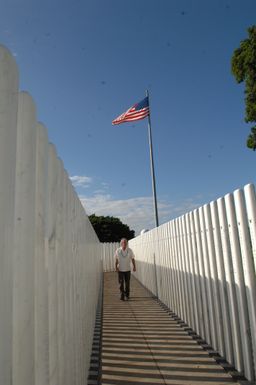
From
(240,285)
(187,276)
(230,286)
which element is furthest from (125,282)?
(240,285)

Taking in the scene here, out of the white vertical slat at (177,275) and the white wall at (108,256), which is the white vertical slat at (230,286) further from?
the white wall at (108,256)

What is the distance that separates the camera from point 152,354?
4.43m

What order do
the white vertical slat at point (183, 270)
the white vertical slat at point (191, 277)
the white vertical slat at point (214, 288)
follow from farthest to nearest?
1. the white vertical slat at point (183, 270)
2. the white vertical slat at point (191, 277)
3. the white vertical slat at point (214, 288)

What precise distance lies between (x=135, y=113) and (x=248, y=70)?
663cm

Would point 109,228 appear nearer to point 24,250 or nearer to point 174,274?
point 174,274

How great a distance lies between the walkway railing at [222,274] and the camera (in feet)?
10.7

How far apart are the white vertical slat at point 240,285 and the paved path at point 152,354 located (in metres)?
0.29

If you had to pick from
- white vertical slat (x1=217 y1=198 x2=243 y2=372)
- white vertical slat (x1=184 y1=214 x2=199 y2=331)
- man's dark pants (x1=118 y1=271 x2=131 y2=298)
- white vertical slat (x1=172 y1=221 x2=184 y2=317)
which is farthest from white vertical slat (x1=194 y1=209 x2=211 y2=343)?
man's dark pants (x1=118 y1=271 x2=131 y2=298)

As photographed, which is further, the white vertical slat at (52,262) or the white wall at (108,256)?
the white wall at (108,256)

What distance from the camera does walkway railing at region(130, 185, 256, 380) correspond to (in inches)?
128

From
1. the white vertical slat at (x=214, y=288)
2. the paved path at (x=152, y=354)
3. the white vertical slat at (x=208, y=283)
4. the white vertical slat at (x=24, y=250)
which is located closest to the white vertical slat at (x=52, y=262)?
the white vertical slat at (x=24, y=250)

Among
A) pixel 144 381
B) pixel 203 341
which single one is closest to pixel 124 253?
pixel 203 341

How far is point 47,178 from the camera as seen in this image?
177 centimetres

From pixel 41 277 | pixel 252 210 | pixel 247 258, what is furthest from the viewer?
pixel 247 258
